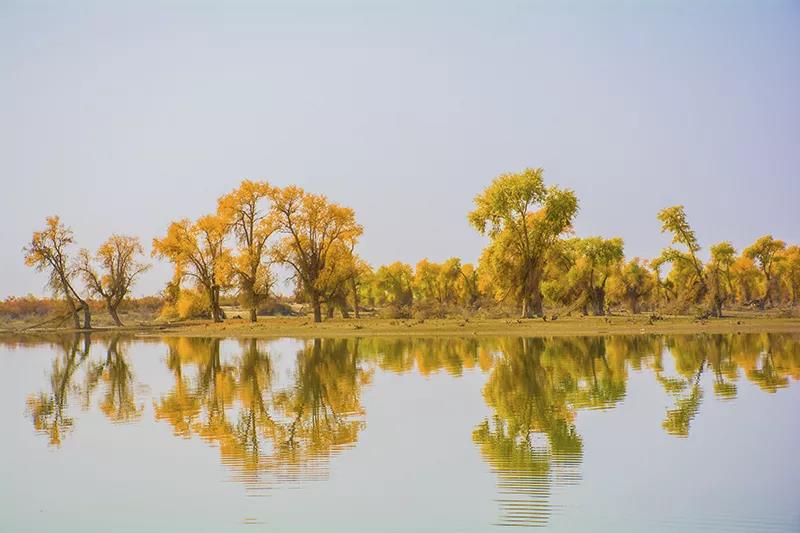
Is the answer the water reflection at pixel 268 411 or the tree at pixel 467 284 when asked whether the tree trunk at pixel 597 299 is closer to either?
the tree at pixel 467 284

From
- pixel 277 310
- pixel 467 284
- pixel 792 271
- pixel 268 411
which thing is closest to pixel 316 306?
pixel 277 310

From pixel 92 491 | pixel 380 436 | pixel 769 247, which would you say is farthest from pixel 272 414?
pixel 769 247

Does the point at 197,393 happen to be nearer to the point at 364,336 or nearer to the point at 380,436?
the point at 380,436

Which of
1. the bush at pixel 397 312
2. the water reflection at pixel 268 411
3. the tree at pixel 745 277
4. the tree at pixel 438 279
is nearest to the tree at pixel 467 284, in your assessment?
the tree at pixel 438 279

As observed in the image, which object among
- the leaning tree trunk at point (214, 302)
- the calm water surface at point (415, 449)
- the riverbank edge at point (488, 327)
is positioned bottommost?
the calm water surface at point (415, 449)

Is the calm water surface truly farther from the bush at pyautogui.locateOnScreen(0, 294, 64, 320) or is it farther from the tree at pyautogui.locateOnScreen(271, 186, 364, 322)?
the bush at pyautogui.locateOnScreen(0, 294, 64, 320)

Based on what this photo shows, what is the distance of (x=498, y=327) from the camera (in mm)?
52281

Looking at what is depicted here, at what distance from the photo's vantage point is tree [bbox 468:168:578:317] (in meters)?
58.0

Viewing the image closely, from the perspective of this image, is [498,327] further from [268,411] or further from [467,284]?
[467,284]

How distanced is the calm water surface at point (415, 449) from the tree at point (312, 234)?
113 feet

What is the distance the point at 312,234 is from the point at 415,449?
50.1 m

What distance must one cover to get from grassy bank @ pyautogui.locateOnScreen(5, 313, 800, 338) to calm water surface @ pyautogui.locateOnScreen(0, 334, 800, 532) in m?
18.4

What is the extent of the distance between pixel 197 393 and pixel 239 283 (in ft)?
141

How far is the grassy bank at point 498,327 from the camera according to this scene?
4762 centimetres
